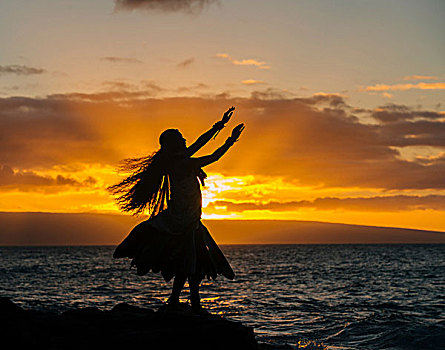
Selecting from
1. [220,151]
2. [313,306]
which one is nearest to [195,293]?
[220,151]

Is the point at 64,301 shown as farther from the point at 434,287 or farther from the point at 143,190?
the point at 434,287

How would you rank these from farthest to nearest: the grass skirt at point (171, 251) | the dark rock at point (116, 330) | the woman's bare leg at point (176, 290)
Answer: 1. the grass skirt at point (171, 251)
2. the woman's bare leg at point (176, 290)
3. the dark rock at point (116, 330)

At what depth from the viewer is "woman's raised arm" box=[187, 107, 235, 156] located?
9.71 meters

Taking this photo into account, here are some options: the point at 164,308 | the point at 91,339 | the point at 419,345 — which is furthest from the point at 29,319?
the point at 419,345

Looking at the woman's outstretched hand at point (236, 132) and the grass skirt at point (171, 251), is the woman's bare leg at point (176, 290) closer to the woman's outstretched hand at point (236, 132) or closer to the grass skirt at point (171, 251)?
the grass skirt at point (171, 251)

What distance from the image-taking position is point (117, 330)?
859cm

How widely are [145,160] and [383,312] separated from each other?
53.5 feet

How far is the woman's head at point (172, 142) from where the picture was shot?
1008 centimetres

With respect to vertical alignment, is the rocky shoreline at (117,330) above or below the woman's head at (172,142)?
below

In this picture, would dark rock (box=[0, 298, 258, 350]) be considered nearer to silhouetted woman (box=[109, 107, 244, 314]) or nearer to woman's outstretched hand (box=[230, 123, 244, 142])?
silhouetted woman (box=[109, 107, 244, 314])

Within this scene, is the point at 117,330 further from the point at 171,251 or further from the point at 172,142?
the point at 172,142

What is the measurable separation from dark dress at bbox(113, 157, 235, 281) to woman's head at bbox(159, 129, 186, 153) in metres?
0.21

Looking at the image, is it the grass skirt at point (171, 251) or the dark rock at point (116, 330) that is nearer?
the dark rock at point (116, 330)

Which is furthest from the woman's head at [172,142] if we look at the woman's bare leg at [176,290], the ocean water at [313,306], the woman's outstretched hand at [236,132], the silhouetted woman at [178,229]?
the ocean water at [313,306]
